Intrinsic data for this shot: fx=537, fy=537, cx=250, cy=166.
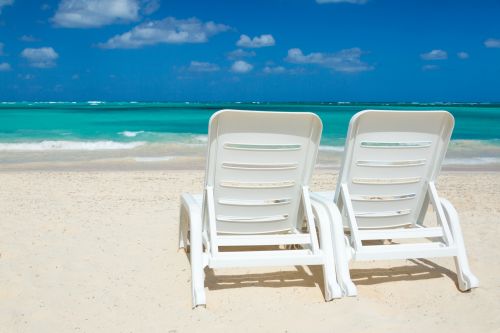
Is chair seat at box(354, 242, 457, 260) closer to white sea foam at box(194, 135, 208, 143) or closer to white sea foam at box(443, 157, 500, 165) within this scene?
white sea foam at box(443, 157, 500, 165)

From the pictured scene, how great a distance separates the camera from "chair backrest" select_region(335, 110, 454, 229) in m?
3.68

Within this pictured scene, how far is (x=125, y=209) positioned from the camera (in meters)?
6.41

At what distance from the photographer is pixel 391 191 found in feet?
12.7

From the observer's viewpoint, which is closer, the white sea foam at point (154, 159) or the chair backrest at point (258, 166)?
the chair backrest at point (258, 166)

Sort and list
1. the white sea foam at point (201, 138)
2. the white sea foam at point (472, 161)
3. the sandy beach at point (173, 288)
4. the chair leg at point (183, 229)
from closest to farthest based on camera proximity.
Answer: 1. the sandy beach at point (173, 288)
2. the chair leg at point (183, 229)
3. the white sea foam at point (472, 161)
4. the white sea foam at point (201, 138)

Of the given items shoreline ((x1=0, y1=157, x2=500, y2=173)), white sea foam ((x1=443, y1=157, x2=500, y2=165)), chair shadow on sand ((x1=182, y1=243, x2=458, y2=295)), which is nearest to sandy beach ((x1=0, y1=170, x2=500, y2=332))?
chair shadow on sand ((x1=182, y1=243, x2=458, y2=295))

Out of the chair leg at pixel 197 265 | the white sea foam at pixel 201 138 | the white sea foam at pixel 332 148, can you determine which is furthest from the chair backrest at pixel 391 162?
the white sea foam at pixel 201 138

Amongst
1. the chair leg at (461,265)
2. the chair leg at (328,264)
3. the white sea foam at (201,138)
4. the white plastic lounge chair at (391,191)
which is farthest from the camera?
the white sea foam at (201,138)

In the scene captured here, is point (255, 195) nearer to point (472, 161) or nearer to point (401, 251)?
point (401, 251)

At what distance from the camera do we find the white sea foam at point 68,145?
54.7 ft

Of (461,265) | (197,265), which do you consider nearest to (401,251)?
(461,265)

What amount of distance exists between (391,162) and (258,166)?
38.1 inches

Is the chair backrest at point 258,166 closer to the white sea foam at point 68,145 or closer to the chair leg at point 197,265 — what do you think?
the chair leg at point 197,265

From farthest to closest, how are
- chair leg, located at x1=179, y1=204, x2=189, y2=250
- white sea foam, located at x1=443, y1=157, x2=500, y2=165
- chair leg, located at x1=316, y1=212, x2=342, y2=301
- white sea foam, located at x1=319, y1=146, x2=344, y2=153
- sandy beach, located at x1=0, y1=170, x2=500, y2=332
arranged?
white sea foam, located at x1=319, y1=146, x2=344, y2=153
white sea foam, located at x1=443, y1=157, x2=500, y2=165
chair leg, located at x1=179, y1=204, x2=189, y2=250
chair leg, located at x1=316, y1=212, x2=342, y2=301
sandy beach, located at x1=0, y1=170, x2=500, y2=332
